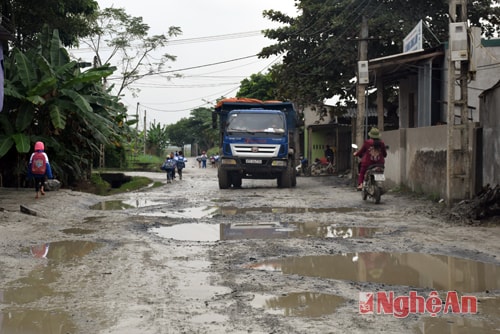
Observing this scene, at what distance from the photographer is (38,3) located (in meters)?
20.3

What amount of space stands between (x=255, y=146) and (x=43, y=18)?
9.60m

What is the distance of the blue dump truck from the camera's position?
18.2 m

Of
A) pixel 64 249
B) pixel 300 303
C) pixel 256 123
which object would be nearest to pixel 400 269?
pixel 300 303

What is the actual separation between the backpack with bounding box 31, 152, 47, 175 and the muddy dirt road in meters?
2.75

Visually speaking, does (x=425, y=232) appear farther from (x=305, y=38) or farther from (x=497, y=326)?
Result: (x=305, y=38)

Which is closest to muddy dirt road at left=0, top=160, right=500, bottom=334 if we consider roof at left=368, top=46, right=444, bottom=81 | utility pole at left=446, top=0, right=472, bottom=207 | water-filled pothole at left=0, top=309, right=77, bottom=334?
water-filled pothole at left=0, top=309, right=77, bottom=334

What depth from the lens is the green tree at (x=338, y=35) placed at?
2259 cm

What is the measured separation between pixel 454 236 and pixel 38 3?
674 inches

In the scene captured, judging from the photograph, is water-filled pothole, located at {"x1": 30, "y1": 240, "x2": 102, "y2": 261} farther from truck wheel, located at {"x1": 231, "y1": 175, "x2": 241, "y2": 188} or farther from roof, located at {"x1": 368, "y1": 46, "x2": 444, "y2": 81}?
roof, located at {"x1": 368, "y1": 46, "x2": 444, "y2": 81}

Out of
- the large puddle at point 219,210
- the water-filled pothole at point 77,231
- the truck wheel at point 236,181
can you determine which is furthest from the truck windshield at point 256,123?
the water-filled pothole at point 77,231

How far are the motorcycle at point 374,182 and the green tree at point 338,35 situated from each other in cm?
972

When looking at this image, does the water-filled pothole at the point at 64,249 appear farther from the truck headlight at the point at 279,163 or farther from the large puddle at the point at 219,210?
the truck headlight at the point at 279,163

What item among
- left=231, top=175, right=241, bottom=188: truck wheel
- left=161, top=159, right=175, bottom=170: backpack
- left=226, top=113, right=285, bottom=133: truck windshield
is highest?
left=226, top=113, right=285, bottom=133: truck windshield

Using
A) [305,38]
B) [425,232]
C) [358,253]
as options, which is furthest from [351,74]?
[358,253]
